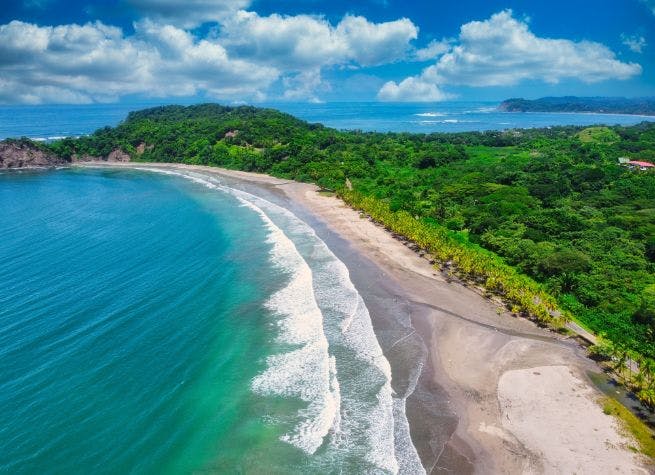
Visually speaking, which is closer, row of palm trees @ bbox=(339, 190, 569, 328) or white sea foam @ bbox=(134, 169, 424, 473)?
white sea foam @ bbox=(134, 169, 424, 473)

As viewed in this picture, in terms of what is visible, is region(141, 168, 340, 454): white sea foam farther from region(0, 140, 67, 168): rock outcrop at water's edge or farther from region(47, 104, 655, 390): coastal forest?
region(0, 140, 67, 168): rock outcrop at water's edge

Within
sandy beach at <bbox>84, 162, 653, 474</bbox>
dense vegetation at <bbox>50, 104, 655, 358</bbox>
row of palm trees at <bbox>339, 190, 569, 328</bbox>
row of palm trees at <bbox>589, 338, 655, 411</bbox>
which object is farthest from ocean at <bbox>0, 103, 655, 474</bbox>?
dense vegetation at <bbox>50, 104, 655, 358</bbox>

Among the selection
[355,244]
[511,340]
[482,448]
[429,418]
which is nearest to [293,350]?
[429,418]

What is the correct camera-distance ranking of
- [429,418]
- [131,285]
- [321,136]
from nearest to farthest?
1. [429,418]
2. [131,285]
3. [321,136]

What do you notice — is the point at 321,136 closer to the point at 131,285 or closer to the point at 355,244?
the point at 355,244

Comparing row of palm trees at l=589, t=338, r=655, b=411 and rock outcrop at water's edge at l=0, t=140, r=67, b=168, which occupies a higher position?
rock outcrop at water's edge at l=0, t=140, r=67, b=168

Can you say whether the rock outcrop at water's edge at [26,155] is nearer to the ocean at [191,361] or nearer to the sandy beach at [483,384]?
the ocean at [191,361]

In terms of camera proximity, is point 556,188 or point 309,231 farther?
point 556,188
